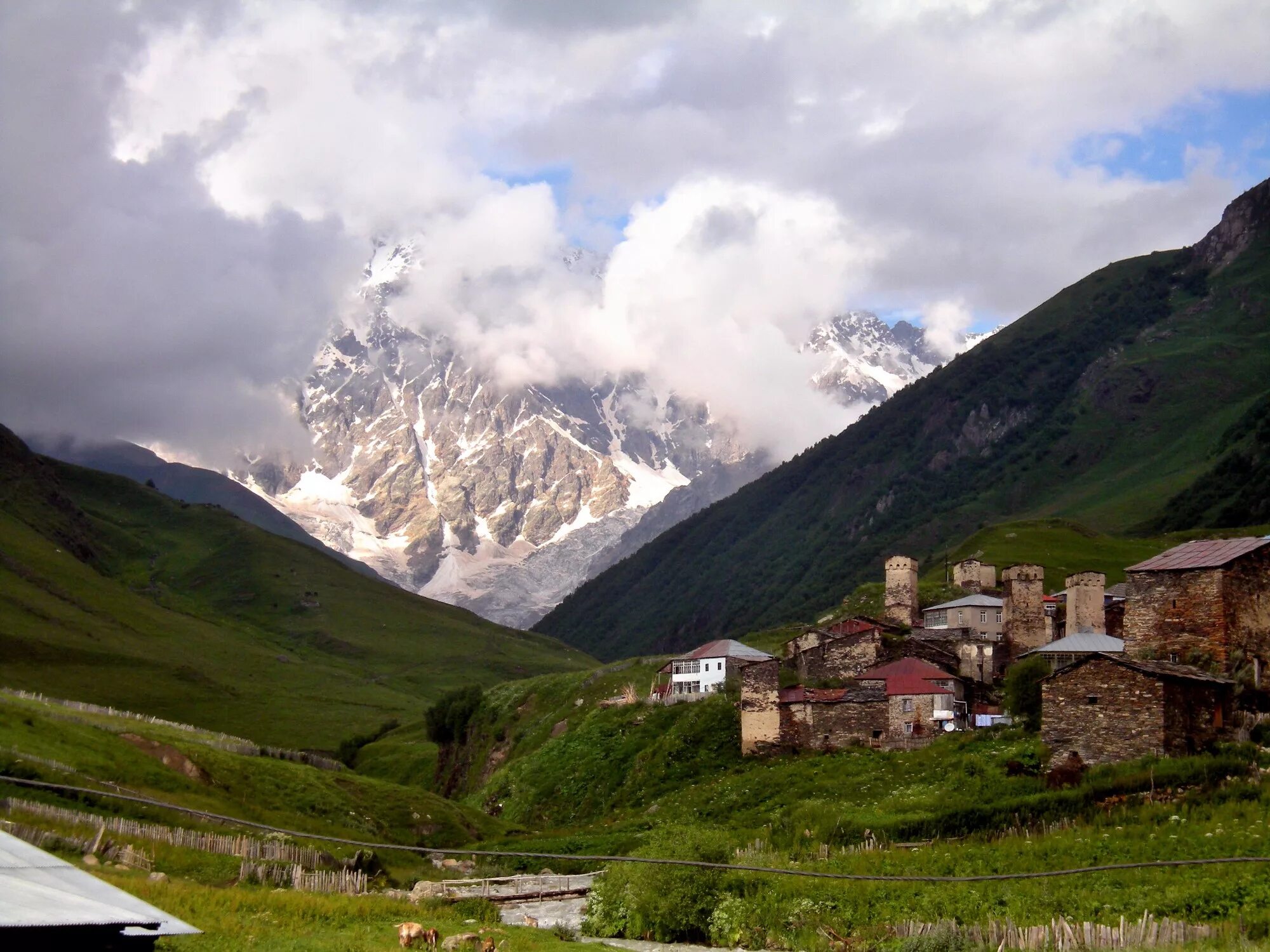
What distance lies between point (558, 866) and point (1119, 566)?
87884mm

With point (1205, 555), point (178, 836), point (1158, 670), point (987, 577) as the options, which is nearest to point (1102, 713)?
point (1158, 670)

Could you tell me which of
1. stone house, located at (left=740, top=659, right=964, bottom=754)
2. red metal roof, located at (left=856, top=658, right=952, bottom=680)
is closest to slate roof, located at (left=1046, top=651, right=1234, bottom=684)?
stone house, located at (left=740, top=659, right=964, bottom=754)

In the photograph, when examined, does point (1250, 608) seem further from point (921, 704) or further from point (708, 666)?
point (708, 666)

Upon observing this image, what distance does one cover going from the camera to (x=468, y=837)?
6275 centimetres

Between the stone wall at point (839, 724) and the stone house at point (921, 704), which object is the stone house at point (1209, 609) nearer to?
the stone house at point (921, 704)

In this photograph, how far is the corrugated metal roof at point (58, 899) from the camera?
17375 mm

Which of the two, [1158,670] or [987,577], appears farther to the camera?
[987,577]

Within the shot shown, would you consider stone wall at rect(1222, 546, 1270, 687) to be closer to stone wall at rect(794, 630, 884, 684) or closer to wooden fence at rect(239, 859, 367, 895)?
stone wall at rect(794, 630, 884, 684)

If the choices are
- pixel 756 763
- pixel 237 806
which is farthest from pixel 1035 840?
pixel 237 806

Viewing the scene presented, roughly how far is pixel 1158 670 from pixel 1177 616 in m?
7.54

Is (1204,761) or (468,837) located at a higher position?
(1204,761)

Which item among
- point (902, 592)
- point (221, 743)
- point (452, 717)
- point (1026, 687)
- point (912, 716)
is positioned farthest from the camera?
point (452, 717)

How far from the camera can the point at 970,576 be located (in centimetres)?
9850

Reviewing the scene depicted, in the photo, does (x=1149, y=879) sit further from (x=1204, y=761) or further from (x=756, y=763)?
(x=756, y=763)
